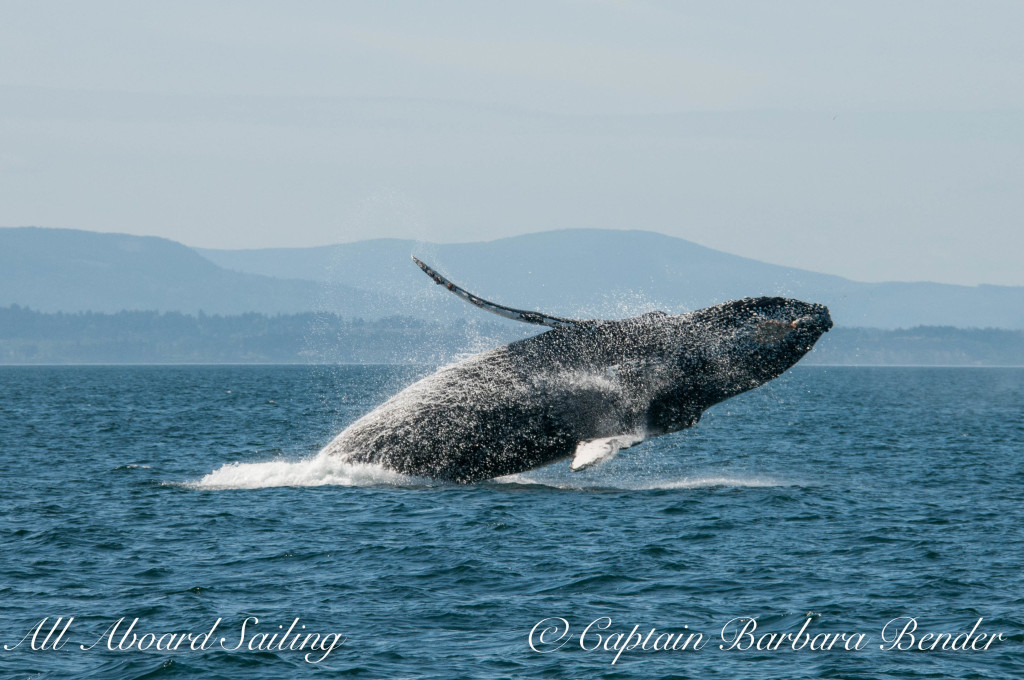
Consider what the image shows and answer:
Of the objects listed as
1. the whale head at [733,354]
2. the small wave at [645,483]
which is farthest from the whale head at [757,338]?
the small wave at [645,483]

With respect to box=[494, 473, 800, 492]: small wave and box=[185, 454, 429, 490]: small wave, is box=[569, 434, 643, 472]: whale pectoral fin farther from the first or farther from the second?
box=[494, 473, 800, 492]: small wave

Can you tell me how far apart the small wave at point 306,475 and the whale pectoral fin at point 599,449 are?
4374mm

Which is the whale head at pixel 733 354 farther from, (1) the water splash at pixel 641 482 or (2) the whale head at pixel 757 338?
(1) the water splash at pixel 641 482

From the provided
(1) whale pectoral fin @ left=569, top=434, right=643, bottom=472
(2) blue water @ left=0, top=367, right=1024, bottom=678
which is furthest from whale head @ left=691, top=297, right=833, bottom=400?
(2) blue water @ left=0, top=367, right=1024, bottom=678

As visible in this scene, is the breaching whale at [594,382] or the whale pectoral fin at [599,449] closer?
the whale pectoral fin at [599,449]

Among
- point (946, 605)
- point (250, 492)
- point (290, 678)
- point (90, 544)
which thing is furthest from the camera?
point (250, 492)

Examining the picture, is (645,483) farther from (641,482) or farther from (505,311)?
(505,311)

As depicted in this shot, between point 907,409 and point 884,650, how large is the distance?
225 feet

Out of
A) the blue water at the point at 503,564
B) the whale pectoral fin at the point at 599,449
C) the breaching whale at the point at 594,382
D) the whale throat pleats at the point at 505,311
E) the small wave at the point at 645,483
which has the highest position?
the whale throat pleats at the point at 505,311

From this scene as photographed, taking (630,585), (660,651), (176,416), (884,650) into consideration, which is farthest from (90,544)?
(176,416)

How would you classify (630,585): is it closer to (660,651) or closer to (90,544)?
(660,651)

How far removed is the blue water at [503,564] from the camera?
1450 cm

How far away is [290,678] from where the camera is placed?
13.8m

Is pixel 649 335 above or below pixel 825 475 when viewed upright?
above
